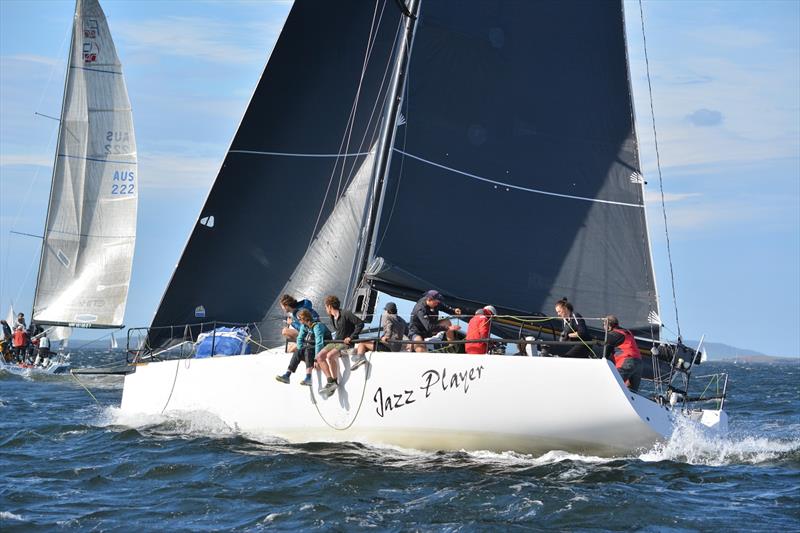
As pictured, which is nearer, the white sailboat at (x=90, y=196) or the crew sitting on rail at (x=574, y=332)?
the crew sitting on rail at (x=574, y=332)

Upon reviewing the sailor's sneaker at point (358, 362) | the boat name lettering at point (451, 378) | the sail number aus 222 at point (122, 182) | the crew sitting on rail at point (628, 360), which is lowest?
the boat name lettering at point (451, 378)

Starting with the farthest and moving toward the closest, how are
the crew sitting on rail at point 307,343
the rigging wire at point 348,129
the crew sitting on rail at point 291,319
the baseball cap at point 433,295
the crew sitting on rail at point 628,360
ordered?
the rigging wire at point 348,129, the crew sitting on rail at point 291,319, the baseball cap at point 433,295, the crew sitting on rail at point 628,360, the crew sitting on rail at point 307,343

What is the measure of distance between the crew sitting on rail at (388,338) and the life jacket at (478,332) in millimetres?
715

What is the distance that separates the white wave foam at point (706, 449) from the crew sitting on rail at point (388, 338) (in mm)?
2728

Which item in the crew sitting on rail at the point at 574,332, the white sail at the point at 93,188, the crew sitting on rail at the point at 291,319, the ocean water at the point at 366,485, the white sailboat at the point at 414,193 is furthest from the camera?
the white sail at the point at 93,188

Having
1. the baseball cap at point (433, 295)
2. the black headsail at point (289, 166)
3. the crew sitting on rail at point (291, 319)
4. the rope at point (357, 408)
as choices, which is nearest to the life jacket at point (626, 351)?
the baseball cap at point (433, 295)

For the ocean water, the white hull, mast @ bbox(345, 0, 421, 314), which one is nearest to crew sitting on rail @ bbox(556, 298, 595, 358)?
the white hull

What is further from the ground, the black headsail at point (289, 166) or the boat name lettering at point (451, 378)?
the black headsail at point (289, 166)

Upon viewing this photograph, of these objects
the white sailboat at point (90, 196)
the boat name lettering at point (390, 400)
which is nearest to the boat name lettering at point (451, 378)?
the boat name lettering at point (390, 400)

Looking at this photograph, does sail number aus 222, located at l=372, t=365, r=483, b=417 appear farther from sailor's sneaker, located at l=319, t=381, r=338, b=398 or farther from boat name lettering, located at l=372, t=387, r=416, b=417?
sailor's sneaker, located at l=319, t=381, r=338, b=398

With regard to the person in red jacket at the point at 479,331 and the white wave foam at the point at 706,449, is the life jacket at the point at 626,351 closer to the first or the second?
the white wave foam at the point at 706,449

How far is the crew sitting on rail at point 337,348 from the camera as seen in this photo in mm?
11883

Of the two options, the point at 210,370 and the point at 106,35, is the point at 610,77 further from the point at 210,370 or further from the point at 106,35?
the point at 106,35

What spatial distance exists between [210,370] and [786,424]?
9413 millimetres
